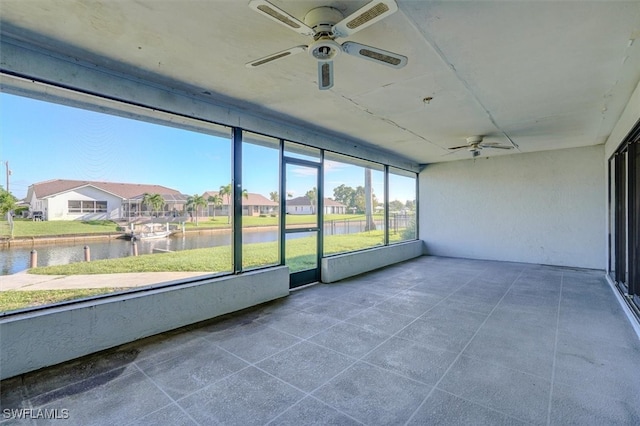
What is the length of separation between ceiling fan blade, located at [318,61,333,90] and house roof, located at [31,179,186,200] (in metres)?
2.32

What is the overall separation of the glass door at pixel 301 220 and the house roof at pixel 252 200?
10.6 inches

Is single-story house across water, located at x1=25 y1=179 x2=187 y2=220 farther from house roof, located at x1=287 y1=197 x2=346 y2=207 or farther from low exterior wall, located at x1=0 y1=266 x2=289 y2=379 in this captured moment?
house roof, located at x1=287 y1=197 x2=346 y2=207

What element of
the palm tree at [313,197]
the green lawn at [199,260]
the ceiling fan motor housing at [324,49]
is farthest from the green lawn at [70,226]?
the ceiling fan motor housing at [324,49]

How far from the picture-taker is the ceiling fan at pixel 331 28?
1.68m

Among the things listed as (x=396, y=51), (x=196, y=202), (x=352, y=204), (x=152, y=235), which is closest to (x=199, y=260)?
(x=152, y=235)

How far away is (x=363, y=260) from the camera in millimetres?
6168

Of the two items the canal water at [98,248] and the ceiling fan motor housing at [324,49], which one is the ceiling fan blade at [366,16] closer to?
the ceiling fan motor housing at [324,49]

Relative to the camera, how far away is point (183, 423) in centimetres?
185

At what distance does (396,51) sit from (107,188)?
3.16m

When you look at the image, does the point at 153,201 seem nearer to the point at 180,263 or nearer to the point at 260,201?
the point at 180,263

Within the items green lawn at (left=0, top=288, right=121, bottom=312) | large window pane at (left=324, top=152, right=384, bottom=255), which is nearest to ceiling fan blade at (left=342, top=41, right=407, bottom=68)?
green lawn at (left=0, top=288, right=121, bottom=312)

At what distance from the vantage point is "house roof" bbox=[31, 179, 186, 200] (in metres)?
2.83

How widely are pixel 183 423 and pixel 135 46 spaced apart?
2.84m

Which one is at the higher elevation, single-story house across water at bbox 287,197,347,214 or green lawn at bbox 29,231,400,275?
single-story house across water at bbox 287,197,347,214
